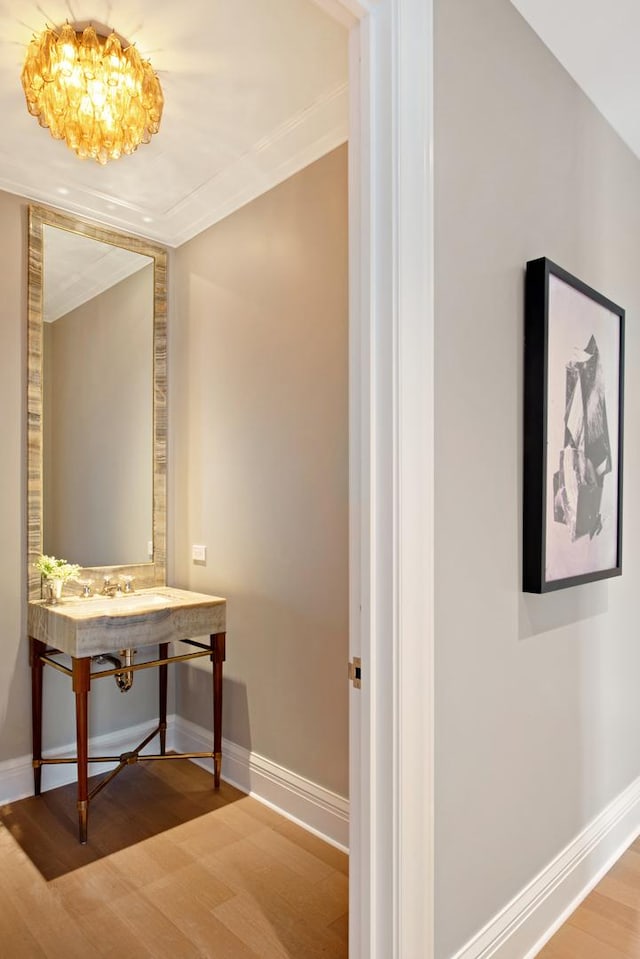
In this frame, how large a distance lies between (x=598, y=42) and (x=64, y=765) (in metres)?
3.38

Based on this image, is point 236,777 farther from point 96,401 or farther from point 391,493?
point 391,493

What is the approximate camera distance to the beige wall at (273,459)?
2377mm

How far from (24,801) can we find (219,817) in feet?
2.80

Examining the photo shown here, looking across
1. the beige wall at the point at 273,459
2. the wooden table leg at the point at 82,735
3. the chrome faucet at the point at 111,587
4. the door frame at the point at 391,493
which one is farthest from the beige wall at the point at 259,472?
the door frame at the point at 391,493

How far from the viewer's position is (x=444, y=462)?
1.46 meters

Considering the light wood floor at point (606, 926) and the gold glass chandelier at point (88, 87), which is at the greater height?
the gold glass chandelier at point (88, 87)

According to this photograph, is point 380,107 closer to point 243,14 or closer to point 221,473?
point 243,14

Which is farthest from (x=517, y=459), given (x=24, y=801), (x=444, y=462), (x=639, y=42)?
(x=24, y=801)

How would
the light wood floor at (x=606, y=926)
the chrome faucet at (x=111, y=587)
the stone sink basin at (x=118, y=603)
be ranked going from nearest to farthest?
the light wood floor at (x=606, y=926), the stone sink basin at (x=118, y=603), the chrome faucet at (x=111, y=587)

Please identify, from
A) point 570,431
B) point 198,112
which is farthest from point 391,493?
point 198,112

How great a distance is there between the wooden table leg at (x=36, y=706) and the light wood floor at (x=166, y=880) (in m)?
0.11

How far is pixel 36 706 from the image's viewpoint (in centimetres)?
265

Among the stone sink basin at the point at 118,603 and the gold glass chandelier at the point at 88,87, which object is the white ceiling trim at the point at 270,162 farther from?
the stone sink basin at the point at 118,603

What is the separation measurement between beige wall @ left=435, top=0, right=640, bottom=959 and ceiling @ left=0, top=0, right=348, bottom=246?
0.52 metres
